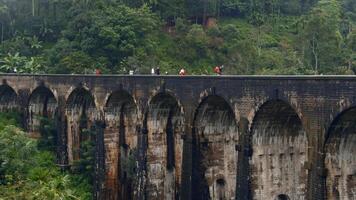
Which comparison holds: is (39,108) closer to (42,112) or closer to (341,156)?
(42,112)

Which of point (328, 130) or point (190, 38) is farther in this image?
point (190, 38)

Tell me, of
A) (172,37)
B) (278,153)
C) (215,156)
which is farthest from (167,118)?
(172,37)

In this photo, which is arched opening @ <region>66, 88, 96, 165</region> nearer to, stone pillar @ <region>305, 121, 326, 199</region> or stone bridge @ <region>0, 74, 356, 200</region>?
stone bridge @ <region>0, 74, 356, 200</region>

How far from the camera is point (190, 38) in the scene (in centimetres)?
5103


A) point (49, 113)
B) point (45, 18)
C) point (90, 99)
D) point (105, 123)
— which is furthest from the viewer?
point (45, 18)

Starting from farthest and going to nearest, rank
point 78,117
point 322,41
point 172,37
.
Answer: point 172,37 → point 322,41 → point 78,117

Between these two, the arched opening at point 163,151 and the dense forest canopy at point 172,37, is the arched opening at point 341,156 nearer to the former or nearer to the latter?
the arched opening at point 163,151

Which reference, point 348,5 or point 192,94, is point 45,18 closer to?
point 348,5

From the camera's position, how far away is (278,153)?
2012cm

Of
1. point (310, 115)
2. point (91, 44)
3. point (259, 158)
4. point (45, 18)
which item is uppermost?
point (45, 18)

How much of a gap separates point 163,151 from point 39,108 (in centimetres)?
1341

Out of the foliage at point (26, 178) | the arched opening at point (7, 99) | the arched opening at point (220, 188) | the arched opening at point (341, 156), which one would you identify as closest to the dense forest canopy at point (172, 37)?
the arched opening at point (7, 99)

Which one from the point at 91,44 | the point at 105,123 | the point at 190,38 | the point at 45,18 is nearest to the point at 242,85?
the point at 105,123

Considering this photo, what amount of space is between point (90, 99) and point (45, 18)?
95.4 ft
